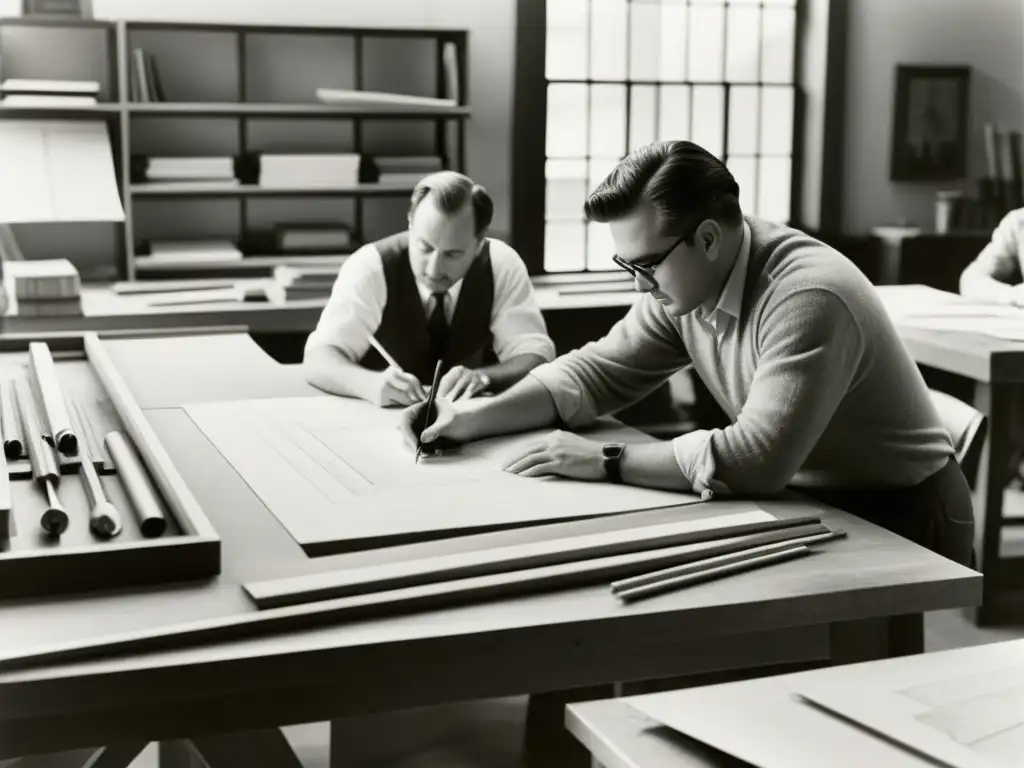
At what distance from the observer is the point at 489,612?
153 centimetres

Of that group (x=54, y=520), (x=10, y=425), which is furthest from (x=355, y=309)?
(x=54, y=520)

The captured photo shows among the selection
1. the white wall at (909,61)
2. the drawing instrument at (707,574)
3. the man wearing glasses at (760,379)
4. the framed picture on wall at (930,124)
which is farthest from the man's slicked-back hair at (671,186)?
the framed picture on wall at (930,124)

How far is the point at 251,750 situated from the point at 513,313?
1.71 m

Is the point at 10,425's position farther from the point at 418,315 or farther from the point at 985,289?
the point at 985,289

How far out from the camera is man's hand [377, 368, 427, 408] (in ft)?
8.54

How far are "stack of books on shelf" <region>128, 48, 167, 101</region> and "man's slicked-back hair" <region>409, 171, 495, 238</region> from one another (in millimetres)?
2074

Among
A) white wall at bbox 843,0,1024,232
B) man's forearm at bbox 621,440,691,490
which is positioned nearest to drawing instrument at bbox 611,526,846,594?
man's forearm at bbox 621,440,691,490

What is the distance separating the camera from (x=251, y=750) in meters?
1.92

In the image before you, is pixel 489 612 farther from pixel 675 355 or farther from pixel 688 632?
pixel 675 355

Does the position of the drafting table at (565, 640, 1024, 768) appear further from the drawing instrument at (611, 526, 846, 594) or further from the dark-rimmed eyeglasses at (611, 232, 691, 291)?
the dark-rimmed eyeglasses at (611, 232, 691, 291)

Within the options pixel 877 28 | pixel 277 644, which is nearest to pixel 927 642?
pixel 277 644

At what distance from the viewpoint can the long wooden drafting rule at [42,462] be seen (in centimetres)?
170

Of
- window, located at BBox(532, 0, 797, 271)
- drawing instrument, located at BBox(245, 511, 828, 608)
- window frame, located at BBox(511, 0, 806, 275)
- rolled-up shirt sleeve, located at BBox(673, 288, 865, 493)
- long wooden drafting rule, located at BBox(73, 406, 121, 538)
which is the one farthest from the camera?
window, located at BBox(532, 0, 797, 271)

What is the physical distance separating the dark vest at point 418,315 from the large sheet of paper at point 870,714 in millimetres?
2197
